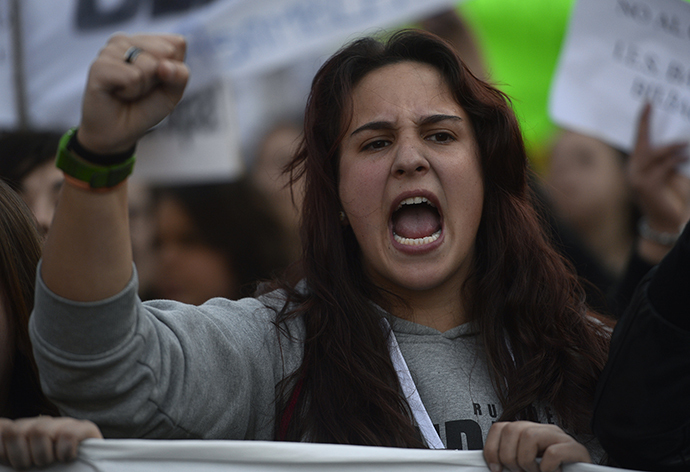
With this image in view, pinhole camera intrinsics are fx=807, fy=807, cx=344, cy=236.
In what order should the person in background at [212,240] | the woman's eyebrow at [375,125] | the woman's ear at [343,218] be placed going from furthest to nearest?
the person in background at [212,240]
the woman's ear at [343,218]
the woman's eyebrow at [375,125]

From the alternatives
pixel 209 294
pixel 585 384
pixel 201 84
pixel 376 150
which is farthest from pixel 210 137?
pixel 585 384

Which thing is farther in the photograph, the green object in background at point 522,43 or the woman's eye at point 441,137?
the green object in background at point 522,43

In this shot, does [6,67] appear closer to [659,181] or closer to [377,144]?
[377,144]

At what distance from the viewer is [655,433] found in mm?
1366

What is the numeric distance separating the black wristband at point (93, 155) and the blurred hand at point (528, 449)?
819mm

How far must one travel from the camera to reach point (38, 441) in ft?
4.47

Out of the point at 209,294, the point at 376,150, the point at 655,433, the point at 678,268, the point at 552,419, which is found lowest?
the point at 209,294

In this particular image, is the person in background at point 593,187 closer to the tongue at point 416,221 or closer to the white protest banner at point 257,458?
the tongue at point 416,221

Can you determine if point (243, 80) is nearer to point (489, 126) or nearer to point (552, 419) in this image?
point (489, 126)

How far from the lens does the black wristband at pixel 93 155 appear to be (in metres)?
1.30

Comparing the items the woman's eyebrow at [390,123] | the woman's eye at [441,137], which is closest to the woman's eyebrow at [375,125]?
the woman's eyebrow at [390,123]

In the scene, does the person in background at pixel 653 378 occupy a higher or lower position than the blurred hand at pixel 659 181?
higher

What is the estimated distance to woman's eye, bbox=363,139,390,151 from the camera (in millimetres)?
1979

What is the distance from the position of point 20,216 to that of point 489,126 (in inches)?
45.8
